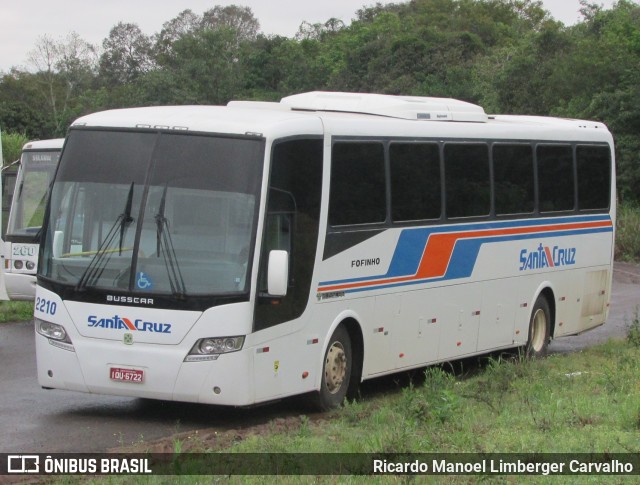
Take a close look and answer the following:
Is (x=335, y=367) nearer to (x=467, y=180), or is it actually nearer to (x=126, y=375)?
(x=126, y=375)

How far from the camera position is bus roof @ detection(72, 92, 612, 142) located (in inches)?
448

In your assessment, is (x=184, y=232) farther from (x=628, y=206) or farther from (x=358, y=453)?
(x=628, y=206)

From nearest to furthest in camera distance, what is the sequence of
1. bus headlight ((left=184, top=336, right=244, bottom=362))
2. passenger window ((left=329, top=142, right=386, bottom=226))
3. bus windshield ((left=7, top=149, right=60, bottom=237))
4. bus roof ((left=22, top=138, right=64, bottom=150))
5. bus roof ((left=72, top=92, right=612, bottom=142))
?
bus headlight ((left=184, top=336, right=244, bottom=362)) → bus roof ((left=72, top=92, right=612, bottom=142)) → passenger window ((left=329, top=142, right=386, bottom=226)) → bus windshield ((left=7, top=149, right=60, bottom=237)) → bus roof ((left=22, top=138, right=64, bottom=150))

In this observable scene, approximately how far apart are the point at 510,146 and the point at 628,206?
75.8 ft

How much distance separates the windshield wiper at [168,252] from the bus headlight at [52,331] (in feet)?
3.96

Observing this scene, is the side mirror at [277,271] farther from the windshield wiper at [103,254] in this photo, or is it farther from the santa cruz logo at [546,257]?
the santa cruz logo at [546,257]

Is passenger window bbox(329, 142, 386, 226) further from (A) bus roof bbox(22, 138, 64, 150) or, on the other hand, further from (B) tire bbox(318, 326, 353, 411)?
(A) bus roof bbox(22, 138, 64, 150)

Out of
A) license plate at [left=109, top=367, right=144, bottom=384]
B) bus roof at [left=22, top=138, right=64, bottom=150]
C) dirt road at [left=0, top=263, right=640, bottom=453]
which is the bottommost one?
dirt road at [left=0, top=263, right=640, bottom=453]

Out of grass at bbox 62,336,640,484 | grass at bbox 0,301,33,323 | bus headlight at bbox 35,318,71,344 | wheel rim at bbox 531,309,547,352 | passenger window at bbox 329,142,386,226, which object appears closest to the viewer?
grass at bbox 62,336,640,484

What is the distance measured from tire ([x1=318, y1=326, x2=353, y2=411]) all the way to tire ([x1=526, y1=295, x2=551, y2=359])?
4840 millimetres

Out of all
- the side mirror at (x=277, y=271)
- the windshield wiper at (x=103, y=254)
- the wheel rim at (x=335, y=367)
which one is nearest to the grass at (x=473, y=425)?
the wheel rim at (x=335, y=367)

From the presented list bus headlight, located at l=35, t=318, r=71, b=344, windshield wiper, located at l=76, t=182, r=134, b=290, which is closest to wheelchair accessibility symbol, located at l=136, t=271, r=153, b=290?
windshield wiper, located at l=76, t=182, r=134, b=290

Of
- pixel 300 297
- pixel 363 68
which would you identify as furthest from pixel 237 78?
pixel 300 297

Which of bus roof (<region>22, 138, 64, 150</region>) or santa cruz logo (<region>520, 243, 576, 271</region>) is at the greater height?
bus roof (<region>22, 138, 64, 150</region>)
